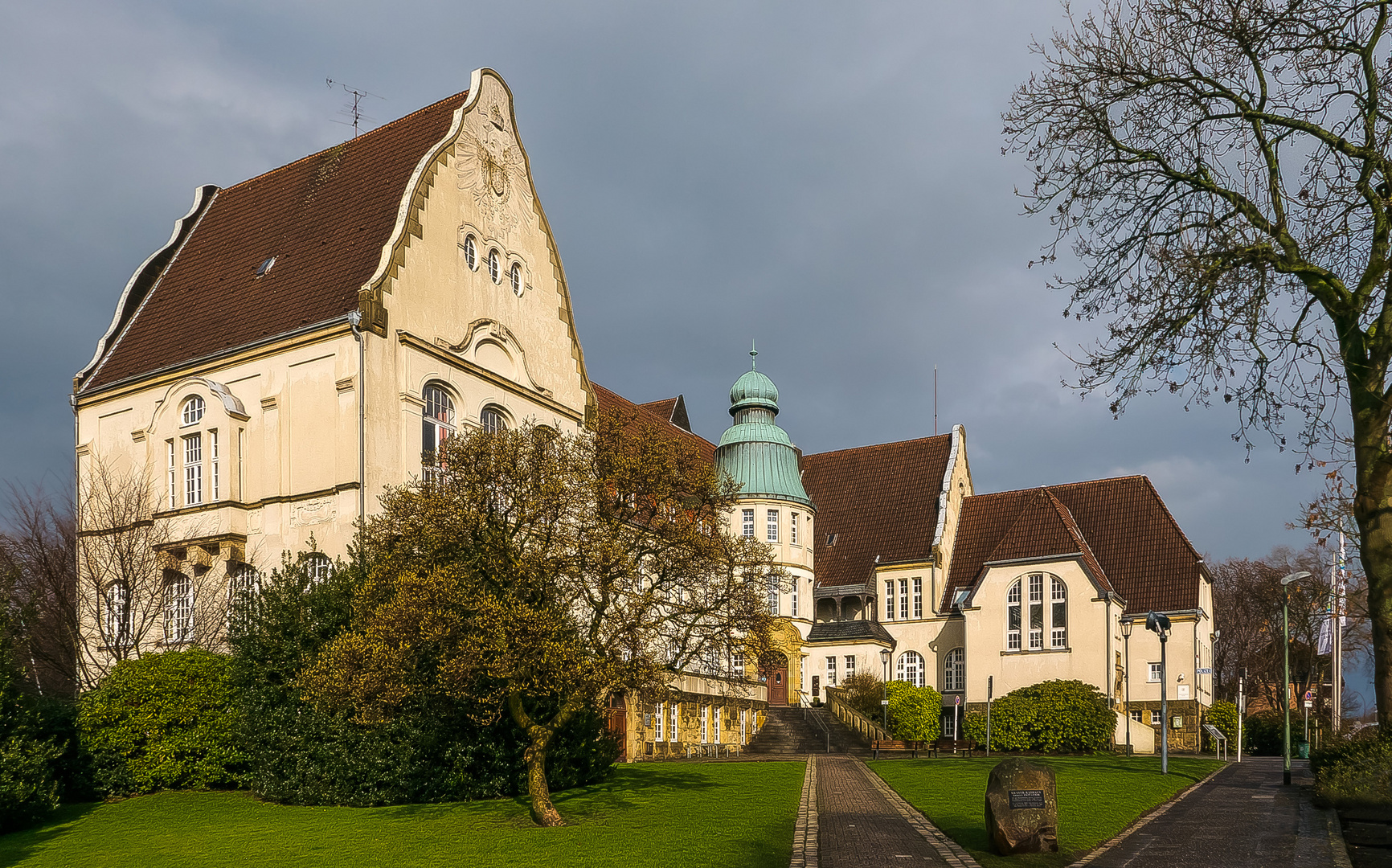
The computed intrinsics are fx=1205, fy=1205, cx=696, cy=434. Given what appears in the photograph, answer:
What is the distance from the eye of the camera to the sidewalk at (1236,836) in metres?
14.8

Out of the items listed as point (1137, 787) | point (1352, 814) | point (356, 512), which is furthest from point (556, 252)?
point (1352, 814)

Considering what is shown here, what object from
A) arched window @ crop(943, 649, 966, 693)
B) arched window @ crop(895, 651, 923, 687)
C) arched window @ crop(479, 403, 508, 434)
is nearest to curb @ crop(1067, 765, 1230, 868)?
arched window @ crop(479, 403, 508, 434)

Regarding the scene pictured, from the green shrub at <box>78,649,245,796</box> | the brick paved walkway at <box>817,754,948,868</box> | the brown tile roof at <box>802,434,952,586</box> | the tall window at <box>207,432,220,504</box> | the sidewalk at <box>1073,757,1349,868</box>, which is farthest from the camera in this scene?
the brown tile roof at <box>802,434,952,586</box>

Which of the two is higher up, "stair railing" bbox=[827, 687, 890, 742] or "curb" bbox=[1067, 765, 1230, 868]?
"curb" bbox=[1067, 765, 1230, 868]

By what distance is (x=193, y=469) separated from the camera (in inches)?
1246

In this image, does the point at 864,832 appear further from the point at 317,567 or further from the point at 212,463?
the point at 212,463

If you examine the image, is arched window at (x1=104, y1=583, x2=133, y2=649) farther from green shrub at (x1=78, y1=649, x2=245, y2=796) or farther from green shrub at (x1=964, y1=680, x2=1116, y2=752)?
green shrub at (x1=964, y1=680, x2=1116, y2=752)

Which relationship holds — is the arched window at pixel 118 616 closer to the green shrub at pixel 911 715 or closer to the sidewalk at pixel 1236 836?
the sidewalk at pixel 1236 836

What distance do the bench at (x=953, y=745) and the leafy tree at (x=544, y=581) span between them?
88.4 feet

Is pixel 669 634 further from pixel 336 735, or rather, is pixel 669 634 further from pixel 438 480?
pixel 336 735

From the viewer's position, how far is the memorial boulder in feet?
50.4

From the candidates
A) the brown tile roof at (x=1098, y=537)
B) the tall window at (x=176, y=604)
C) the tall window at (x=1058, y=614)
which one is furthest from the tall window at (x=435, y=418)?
the tall window at (x=1058, y=614)

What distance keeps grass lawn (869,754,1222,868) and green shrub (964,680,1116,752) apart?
7.54m

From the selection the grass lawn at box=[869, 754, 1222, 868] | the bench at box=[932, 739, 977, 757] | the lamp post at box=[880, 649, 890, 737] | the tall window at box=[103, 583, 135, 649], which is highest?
the tall window at box=[103, 583, 135, 649]
